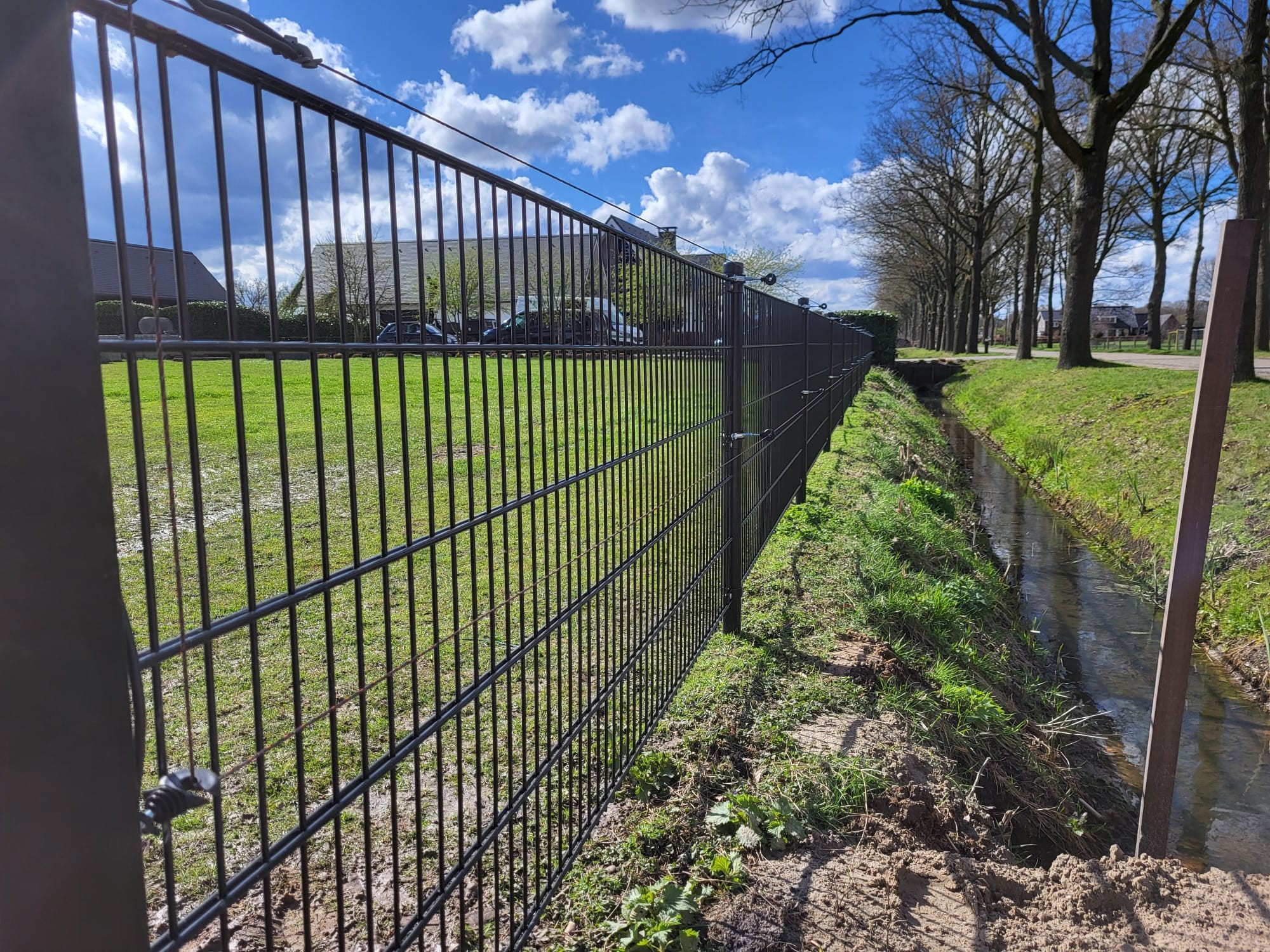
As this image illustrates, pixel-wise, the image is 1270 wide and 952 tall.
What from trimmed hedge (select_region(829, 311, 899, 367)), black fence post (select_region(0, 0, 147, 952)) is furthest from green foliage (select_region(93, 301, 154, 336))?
trimmed hedge (select_region(829, 311, 899, 367))

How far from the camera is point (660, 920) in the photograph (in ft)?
8.71

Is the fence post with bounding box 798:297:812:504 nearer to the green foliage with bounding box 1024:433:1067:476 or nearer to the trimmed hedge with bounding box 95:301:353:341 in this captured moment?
the green foliage with bounding box 1024:433:1067:476

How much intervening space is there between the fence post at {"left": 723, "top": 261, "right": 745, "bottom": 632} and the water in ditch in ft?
8.61

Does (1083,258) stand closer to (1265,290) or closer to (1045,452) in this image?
(1265,290)

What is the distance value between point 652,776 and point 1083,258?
19.8m

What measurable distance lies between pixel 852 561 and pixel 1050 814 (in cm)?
273

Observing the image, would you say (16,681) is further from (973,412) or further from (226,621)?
(973,412)

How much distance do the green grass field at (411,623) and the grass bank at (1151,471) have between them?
17.9 feet

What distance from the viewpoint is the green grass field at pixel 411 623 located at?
61.9 inches

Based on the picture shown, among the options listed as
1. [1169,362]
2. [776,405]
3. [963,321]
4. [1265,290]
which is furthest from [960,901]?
[963,321]

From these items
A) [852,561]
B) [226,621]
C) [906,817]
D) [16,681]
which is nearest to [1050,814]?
[906,817]

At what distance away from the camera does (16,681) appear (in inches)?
36.7

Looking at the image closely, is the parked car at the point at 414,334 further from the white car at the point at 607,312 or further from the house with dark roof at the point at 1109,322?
the house with dark roof at the point at 1109,322

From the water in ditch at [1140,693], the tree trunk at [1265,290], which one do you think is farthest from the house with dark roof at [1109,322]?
the water in ditch at [1140,693]
